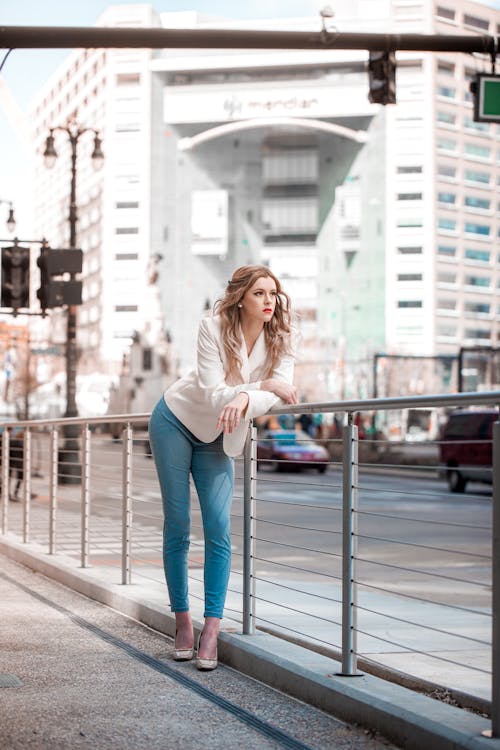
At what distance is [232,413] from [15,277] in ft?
53.6

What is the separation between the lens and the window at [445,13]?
137m

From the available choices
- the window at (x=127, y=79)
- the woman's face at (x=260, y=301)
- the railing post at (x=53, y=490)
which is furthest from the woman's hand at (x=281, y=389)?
the window at (x=127, y=79)

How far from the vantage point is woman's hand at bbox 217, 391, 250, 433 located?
5.45m

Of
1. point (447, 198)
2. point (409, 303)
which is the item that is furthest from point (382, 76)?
point (447, 198)

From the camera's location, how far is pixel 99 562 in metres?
10.9

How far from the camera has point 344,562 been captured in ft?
17.2

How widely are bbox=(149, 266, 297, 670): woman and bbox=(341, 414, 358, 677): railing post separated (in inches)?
20.5

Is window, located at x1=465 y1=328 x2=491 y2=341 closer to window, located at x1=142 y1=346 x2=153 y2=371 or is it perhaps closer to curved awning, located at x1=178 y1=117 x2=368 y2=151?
curved awning, located at x1=178 y1=117 x2=368 y2=151

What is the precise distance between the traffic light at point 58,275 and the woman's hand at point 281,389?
14.7 metres

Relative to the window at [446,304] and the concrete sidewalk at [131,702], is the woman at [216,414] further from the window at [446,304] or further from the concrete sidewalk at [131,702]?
the window at [446,304]

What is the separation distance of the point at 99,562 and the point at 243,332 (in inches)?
221

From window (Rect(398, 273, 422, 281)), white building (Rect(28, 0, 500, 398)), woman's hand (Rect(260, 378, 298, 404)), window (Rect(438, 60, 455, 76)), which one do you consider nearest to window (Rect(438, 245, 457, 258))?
white building (Rect(28, 0, 500, 398))

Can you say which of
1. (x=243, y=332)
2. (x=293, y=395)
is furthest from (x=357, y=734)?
(x=243, y=332)

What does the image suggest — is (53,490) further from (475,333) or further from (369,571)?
(475,333)
